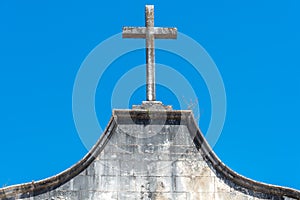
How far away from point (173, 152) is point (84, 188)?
2109mm

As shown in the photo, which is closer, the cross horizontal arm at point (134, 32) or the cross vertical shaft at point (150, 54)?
the cross vertical shaft at point (150, 54)

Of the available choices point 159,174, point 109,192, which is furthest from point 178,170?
point 109,192

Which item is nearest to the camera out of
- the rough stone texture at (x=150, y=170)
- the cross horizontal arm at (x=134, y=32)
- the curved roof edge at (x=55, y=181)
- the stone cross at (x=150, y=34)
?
the curved roof edge at (x=55, y=181)

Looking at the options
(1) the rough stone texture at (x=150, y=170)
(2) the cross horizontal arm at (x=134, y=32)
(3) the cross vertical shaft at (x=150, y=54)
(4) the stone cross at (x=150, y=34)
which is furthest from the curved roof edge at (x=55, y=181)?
(2) the cross horizontal arm at (x=134, y=32)

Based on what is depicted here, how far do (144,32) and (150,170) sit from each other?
3.37 m

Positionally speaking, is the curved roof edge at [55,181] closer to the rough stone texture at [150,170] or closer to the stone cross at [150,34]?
the rough stone texture at [150,170]

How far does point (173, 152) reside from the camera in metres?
19.0

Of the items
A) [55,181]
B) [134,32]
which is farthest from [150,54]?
[55,181]

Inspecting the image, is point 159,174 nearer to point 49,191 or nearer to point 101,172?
point 101,172

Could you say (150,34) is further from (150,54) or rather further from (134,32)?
(150,54)

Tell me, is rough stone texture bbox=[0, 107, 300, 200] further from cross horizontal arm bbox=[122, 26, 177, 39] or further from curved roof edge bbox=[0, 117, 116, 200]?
cross horizontal arm bbox=[122, 26, 177, 39]

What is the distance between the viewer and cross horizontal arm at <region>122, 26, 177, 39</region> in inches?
790

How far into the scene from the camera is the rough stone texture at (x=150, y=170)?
728 inches

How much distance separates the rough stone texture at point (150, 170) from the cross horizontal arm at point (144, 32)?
2011 millimetres
